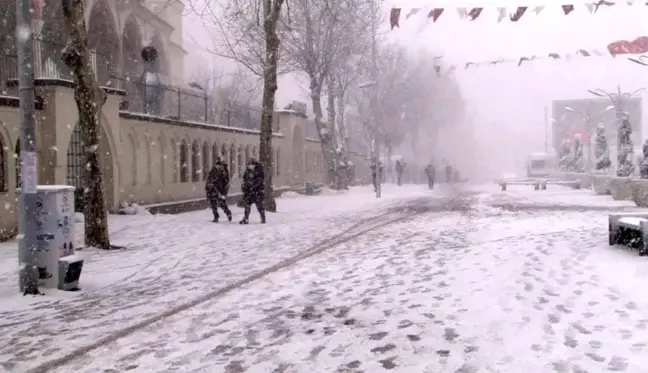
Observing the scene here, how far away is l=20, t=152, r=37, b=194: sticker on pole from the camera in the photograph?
842 centimetres

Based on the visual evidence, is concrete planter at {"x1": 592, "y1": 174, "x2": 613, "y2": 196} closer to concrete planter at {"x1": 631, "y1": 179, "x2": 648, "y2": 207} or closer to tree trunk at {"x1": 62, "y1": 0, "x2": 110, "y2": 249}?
concrete planter at {"x1": 631, "y1": 179, "x2": 648, "y2": 207}

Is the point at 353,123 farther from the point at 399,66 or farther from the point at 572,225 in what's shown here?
the point at 572,225

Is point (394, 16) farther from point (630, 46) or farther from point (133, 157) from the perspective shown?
point (133, 157)

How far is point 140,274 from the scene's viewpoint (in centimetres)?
1020

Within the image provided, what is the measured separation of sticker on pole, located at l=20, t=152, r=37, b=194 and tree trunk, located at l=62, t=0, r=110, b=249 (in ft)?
12.7

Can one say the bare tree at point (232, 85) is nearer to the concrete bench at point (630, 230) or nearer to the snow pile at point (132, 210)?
the snow pile at point (132, 210)

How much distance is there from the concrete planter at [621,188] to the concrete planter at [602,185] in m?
1.21

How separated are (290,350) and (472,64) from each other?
21.3 meters

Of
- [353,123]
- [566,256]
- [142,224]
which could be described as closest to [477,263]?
[566,256]

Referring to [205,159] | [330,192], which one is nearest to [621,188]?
[330,192]

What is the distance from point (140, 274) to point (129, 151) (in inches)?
473

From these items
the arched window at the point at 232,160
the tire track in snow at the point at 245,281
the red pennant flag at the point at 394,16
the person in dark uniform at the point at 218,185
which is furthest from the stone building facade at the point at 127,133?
the red pennant flag at the point at 394,16

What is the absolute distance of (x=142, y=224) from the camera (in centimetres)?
1802

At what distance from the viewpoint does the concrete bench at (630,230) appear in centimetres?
1040
